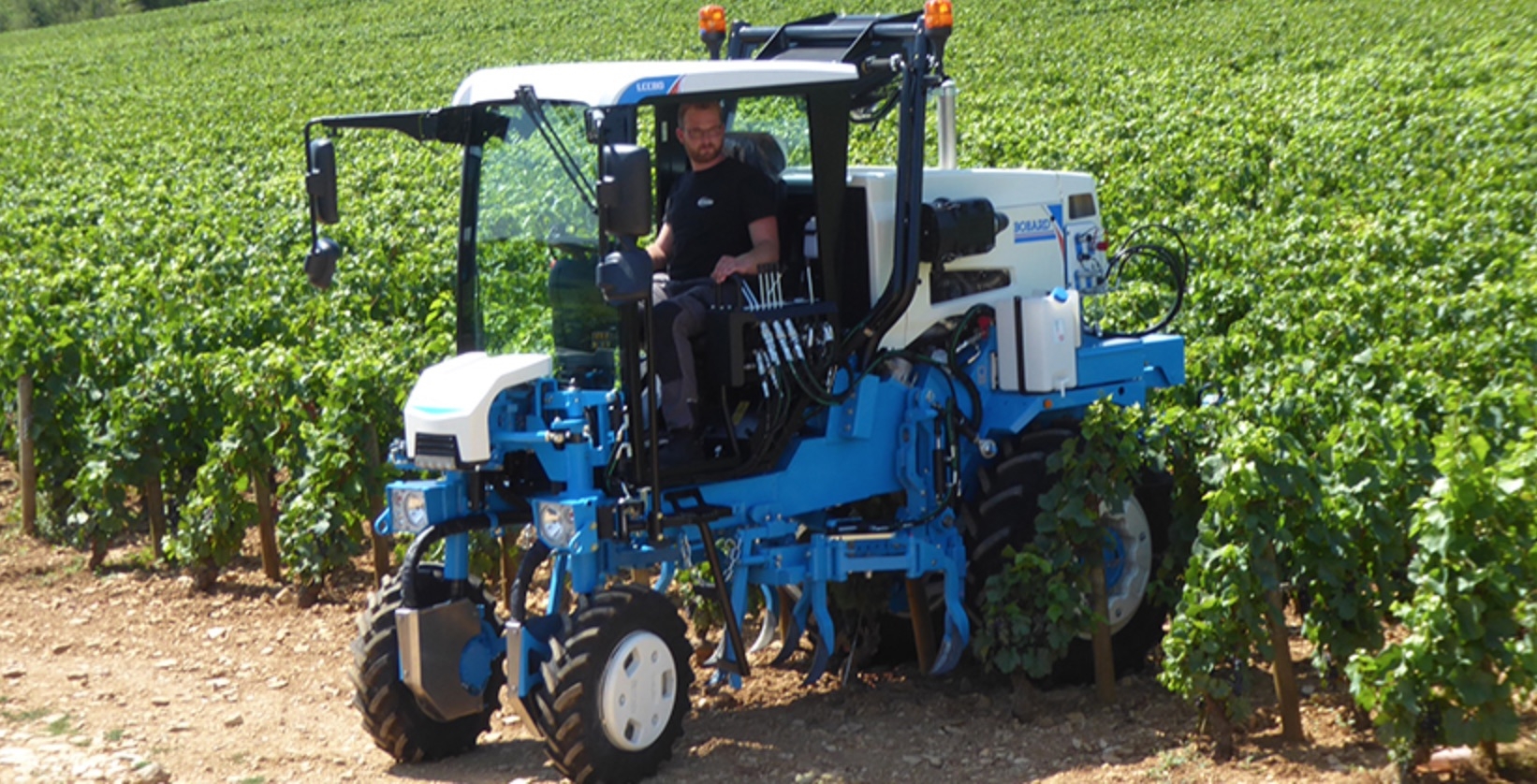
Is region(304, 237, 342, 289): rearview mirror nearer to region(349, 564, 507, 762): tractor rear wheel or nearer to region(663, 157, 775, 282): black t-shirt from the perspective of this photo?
region(349, 564, 507, 762): tractor rear wheel

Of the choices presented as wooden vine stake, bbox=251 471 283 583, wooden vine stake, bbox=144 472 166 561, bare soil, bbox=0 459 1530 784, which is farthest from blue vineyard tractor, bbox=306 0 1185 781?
wooden vine stake, bbox=144 472 166 561

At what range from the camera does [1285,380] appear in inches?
265

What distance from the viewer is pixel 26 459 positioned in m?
10.5

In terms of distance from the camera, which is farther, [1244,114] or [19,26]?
[19,26]

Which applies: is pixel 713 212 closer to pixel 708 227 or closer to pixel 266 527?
pixel 708 227

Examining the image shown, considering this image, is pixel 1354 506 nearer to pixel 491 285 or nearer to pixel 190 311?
pixel 491 285

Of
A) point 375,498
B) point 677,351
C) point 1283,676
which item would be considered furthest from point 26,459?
point 1283,676

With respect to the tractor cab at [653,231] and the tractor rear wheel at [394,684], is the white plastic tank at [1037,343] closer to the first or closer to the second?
the tractor cab at [653,231]

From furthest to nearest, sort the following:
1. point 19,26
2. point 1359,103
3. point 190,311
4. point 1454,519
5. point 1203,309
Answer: point 19,26, point 1359,103, point 190,311, point 1203,309, point 1454,519

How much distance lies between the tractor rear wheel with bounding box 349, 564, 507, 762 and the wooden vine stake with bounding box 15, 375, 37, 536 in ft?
16.5

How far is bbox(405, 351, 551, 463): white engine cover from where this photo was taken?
5.98 m

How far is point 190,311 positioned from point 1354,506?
24.9 ft

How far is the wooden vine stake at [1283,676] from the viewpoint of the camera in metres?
6.03

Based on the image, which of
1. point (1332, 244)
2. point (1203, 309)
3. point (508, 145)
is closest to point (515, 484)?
point (508, 145)
